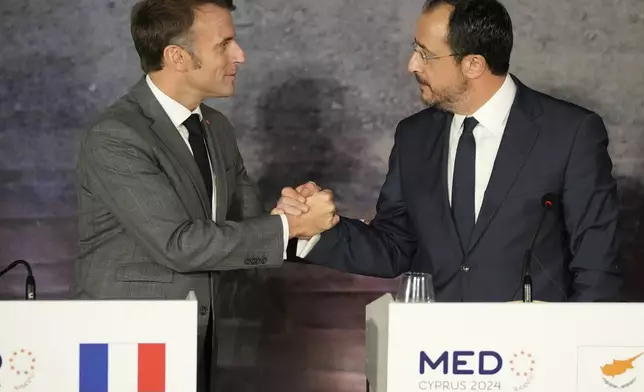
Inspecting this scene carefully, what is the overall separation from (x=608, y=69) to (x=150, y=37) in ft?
5.77

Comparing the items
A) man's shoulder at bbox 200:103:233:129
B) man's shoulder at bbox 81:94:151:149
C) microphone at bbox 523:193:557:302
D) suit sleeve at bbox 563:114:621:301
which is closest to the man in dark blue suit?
suit sleeve at bbox 563:114:621:301

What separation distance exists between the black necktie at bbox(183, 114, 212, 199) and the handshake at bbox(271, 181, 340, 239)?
0.65 ft

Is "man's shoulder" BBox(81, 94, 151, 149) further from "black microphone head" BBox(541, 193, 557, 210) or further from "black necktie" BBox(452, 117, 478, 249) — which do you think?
"black microphone head" BBox(541, 193, 557, 210)

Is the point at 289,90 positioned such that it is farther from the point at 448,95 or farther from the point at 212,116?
the point at 448,95

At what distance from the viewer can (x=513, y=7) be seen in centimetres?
365

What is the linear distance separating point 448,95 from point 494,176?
26 cm

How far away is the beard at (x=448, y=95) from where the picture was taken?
2713 millimetres

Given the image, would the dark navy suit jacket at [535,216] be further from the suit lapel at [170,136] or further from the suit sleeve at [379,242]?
the suit lapel at [170,136]

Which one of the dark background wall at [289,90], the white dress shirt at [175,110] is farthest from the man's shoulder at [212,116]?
the dark background wall at [289,90]

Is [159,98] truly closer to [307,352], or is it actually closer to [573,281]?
[573,281]

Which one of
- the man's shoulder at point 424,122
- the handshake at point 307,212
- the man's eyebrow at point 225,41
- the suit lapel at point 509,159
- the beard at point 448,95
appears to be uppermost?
the man's eyebrow at point 225,41

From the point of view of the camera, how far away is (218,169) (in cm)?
280

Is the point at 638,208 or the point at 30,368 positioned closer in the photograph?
the point at 30,368

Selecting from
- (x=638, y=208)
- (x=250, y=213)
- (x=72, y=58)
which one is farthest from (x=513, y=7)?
(x=72, y=58)
